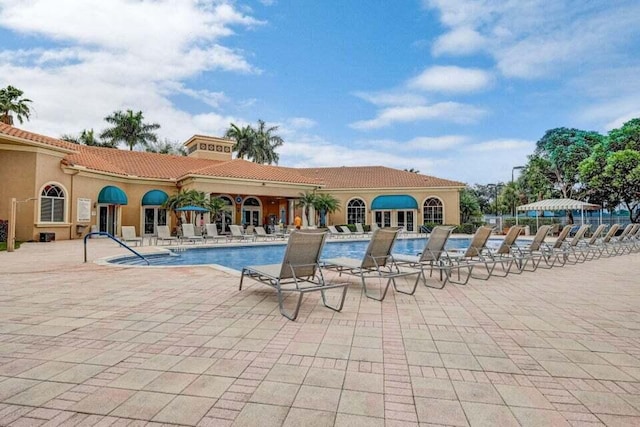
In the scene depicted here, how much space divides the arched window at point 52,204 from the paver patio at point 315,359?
15255 mm

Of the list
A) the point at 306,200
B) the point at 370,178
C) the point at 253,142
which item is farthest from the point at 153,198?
the point at 253,142

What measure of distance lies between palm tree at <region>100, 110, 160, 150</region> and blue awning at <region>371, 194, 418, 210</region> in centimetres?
2732

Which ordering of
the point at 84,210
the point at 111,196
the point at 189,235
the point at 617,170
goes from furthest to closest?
the point at 617,170
the point at 111,196
the point at 84,210
the point at 189,235

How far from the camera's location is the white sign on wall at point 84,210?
21342 millimetres

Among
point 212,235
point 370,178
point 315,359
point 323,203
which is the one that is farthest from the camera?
point 370,178

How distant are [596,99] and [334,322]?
30.3 meters

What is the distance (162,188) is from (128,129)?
1870 cm

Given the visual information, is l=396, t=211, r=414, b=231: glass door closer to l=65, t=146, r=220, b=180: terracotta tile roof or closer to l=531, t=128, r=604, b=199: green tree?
l=531, t=128, r=604, b=199: green tree

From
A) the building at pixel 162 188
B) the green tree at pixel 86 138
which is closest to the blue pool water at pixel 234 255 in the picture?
the building at pixel 162 188

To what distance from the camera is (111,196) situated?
22.9 m

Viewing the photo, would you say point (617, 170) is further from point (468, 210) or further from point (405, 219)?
point (405, 219)

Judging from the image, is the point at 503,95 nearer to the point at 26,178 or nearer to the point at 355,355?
the point at 355,355

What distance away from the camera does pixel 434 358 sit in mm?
3670

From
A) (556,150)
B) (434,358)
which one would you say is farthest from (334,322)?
(556,150)
